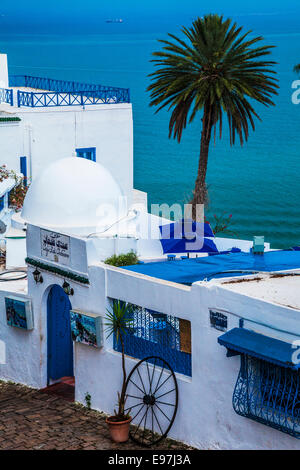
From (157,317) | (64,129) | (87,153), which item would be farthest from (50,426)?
(87,153)

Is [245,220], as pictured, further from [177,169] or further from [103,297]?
[103,297]

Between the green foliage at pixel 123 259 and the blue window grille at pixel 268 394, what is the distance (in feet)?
18.5

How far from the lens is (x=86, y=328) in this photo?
19.3 m

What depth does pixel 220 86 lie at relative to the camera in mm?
31062

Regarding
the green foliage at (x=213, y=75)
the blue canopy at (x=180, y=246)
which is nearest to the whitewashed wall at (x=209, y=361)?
the blue canopy at (x=180, y=246)

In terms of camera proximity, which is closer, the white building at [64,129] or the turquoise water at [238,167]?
the white building at [64,129]

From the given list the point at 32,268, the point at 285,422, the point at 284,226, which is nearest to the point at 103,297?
the point at 32,268

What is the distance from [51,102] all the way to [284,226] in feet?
130

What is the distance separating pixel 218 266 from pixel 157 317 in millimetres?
1999

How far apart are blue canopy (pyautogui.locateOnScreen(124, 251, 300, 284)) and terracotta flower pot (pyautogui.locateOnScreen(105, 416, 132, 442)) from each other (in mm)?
2988

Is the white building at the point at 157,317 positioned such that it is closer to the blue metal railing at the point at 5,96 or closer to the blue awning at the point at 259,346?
the blue awning at the point at 259,346

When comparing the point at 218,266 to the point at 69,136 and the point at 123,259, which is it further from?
the point at 69,136

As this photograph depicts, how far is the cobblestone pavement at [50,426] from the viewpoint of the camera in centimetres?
1772

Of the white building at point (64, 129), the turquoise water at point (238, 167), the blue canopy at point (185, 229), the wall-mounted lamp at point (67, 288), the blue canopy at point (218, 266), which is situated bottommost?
the turquoise water at point (238, 167)
